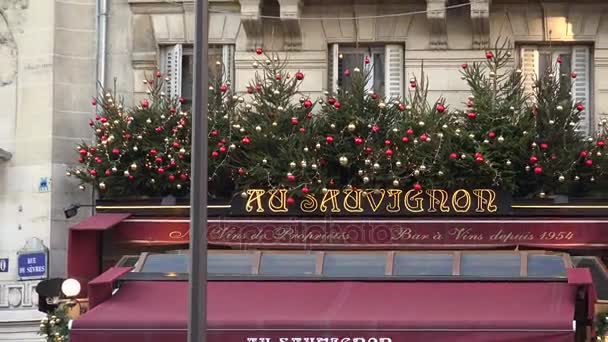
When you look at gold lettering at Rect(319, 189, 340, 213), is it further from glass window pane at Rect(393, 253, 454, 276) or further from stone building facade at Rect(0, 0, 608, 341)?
stone building facade at Rect(0, 0, 608, 341)

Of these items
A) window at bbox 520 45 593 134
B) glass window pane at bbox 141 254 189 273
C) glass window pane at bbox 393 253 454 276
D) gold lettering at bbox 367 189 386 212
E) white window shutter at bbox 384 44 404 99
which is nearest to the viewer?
glass window pane at bbox 393 253 454 276

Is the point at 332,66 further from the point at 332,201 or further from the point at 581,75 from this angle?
the point at 581,75

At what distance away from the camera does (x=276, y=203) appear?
15.1 meters

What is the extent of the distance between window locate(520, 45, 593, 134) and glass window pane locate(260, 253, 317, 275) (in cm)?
383

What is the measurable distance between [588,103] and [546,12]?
1.34 m

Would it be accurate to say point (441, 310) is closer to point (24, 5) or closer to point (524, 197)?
point (524, 197)

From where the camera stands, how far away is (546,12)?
15680 millimetres

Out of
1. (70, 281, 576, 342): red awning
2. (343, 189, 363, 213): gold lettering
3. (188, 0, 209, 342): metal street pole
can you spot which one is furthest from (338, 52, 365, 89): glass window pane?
(188, 0, 209, 342): metal street pole

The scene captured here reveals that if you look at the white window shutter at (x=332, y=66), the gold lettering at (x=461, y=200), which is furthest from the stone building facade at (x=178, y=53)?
the gold lettering at (x=461, y=200)

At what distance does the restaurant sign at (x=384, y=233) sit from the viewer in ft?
48.6

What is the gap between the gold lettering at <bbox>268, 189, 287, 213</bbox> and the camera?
15086mm

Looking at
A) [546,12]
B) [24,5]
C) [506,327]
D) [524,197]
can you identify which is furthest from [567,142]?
[24,5]

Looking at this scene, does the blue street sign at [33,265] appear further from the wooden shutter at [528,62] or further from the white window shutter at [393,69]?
the wooden shutter at [528,62]

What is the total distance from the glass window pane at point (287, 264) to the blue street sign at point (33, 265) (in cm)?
296
